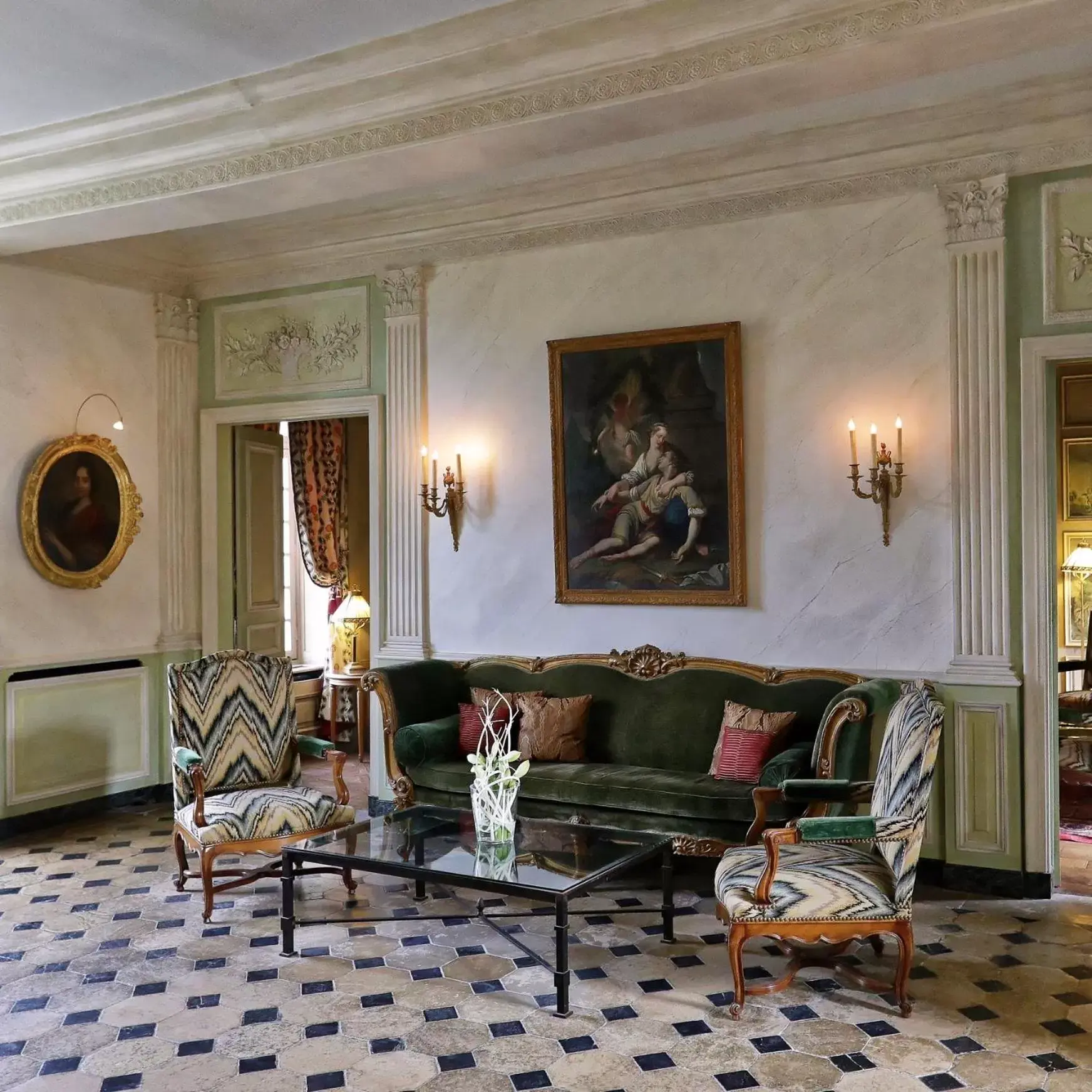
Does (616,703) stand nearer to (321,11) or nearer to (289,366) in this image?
(289,366)

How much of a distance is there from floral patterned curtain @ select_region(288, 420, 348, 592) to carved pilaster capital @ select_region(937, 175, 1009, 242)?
5.65 meters

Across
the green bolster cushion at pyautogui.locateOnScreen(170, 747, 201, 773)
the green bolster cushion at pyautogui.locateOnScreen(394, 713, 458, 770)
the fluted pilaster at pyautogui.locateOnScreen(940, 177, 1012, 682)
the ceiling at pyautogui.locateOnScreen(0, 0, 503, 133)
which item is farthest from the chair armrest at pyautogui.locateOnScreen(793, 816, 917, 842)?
the ceiling at pyautogui.locateOnScreen(0, 0, 503, 133)

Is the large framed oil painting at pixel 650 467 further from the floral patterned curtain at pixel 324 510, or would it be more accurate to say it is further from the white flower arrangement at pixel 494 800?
the floral patterned curtain at pixel 324 510

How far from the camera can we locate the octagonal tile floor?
3.47 m

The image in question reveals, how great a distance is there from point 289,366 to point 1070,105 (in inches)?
185

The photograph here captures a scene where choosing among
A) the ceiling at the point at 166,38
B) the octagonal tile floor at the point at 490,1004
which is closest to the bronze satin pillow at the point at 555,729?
the octagonal tile floor at the point at 490,1004

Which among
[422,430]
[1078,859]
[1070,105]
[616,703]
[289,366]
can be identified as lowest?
[1078,859]

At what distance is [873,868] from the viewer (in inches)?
160

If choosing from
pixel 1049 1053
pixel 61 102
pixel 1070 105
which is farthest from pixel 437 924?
pixel 1070 105

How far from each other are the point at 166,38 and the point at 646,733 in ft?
12.9

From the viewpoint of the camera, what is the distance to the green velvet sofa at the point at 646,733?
507 cm

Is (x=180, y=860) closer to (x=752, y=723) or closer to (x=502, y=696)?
(x=502, y=696)

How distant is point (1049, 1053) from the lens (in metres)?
3.58

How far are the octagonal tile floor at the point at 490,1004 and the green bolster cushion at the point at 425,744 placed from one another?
81 centimetres
